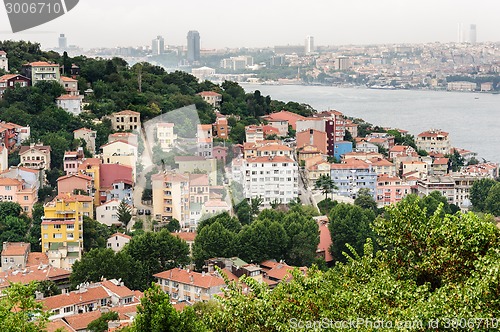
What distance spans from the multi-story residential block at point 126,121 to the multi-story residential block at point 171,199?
6.89ft

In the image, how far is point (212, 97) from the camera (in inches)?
482

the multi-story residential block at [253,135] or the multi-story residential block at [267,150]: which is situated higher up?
the multi-story residential block at [253,135]

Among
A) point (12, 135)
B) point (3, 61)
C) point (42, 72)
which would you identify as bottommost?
point (12, 135)

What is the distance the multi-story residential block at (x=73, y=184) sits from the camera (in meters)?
7.52

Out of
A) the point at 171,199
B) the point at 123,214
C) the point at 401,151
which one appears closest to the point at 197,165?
the point at 171,199

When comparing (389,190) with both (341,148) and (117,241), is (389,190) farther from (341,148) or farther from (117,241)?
(117,241)

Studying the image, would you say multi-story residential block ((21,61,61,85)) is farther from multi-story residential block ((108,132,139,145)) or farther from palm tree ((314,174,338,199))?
palm tree ((314,174,338,199))

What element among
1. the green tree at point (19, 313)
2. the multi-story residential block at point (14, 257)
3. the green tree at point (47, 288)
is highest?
the green tree at point (19, 313)

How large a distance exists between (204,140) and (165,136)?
445mm

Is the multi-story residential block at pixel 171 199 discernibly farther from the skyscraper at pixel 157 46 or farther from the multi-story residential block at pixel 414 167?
the skyscraper at pixel 157 46

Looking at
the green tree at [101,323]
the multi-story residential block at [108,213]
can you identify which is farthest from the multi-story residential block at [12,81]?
the green tree at [101,323]

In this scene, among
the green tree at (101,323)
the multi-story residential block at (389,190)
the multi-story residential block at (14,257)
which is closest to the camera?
the green tree at (101,323)

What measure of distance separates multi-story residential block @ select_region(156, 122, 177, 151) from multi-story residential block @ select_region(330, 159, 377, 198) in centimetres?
195

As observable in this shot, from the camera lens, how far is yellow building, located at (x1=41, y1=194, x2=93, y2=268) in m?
6.35
